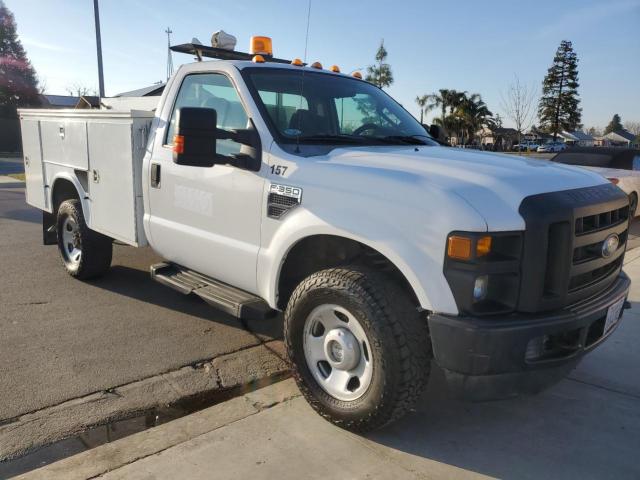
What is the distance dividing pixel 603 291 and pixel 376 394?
142 cm

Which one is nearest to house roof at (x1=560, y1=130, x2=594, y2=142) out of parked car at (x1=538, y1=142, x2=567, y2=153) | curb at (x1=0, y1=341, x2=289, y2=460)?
parked car at (x1=538, y1=142, x2=567, y2=153)

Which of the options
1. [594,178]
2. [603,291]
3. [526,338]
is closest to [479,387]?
[526,338]

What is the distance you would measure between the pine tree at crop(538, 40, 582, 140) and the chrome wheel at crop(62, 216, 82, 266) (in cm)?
5963

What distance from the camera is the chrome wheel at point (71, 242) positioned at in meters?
5.35

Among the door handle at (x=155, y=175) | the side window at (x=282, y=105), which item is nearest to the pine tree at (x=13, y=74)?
the door handle at (x=155, y=175)

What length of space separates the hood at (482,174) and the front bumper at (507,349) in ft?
1.49

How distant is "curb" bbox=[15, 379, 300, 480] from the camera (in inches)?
102

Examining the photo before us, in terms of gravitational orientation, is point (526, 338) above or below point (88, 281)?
above

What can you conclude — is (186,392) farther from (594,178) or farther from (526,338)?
(594,178)

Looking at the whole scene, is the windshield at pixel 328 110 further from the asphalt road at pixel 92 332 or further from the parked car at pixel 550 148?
the parked car at pixel 550 148

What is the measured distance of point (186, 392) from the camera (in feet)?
11.4

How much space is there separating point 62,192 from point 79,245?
76 centimetres

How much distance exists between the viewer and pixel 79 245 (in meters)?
5.38

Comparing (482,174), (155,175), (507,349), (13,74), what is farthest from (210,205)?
(13,74)
